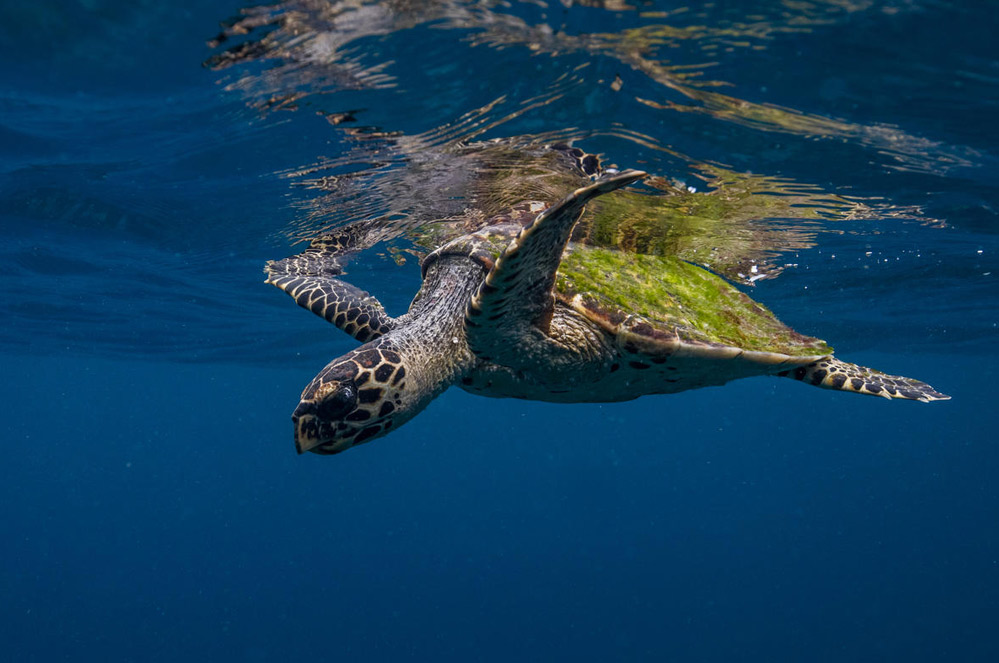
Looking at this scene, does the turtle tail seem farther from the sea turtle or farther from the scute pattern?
the scute pattern

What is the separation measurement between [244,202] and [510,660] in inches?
1835

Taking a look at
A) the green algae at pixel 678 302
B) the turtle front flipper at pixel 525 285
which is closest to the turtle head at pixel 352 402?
the turtle front flipper at pixel 525 285

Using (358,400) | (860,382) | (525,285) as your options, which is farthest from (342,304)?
(860,382)

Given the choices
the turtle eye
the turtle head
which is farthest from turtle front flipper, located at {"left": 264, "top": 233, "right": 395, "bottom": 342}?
the turtle eye

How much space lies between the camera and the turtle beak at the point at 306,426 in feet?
13.4

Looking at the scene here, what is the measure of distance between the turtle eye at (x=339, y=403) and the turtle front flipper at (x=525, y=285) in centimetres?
101

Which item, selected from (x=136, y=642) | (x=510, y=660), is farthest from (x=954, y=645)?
(x=136, y=642)

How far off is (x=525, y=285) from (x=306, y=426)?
5.97ft

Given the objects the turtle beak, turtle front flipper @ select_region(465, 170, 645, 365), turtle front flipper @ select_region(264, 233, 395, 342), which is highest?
turtle front flipper @ select_region(465, 170, 645, 365)

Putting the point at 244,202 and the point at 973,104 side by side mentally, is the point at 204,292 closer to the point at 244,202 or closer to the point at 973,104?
the point at 244,202

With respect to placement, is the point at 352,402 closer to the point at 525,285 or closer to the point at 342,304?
Result: the point at 525,285

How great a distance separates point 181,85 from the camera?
21.3ft

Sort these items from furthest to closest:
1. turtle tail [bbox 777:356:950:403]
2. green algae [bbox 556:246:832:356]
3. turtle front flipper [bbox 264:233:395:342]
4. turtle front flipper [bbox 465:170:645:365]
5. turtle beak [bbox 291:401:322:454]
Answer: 1. turtle front flipper [bbox 264:233:395:342]
2. turtle tail [bbox 777:356:950:403]
3. green algae [bbox 556:246:832:356]
4. turtle beak [bbox 291:401:322:454]
5. turtle front flipper [bbox 465:170:645:365]

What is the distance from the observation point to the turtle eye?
4.12 m
